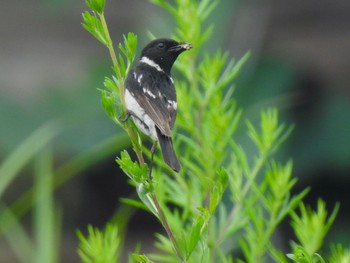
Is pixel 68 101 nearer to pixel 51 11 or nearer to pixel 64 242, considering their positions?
pixel 51 11

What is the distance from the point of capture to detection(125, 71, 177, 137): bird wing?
1767 mm

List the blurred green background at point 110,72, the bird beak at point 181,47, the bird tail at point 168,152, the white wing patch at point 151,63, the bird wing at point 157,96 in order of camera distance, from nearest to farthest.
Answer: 1. the bird tail at point 168,152
2. the bird wing at point 157,96
3. the bird beak at point 181,47
4. the white wing patch at point 151,63
5. the blurred green background at point 110,72

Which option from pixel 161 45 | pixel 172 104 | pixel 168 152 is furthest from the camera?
pixel 161 45

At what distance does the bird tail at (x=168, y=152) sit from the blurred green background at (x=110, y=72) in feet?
5.59

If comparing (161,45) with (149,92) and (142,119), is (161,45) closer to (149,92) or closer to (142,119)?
(149,92)

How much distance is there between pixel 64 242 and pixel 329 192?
60.0 inches

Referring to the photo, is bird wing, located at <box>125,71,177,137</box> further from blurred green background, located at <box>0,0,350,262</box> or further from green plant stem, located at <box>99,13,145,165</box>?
blurred green background, located at <box>0,0,350,262</box>

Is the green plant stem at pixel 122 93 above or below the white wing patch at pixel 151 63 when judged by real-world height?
above

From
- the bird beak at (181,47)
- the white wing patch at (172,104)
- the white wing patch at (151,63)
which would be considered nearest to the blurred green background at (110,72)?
the white wing patch at (151,63)

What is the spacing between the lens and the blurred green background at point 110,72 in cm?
424

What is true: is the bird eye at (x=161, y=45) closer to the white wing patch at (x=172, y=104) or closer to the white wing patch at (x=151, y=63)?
the white wing patch at (x=151, y=63)

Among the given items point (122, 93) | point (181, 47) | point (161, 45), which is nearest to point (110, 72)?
point (161, 45)

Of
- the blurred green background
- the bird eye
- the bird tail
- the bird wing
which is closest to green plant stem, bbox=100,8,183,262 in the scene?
the bird tail

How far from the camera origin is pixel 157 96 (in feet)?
6.09
